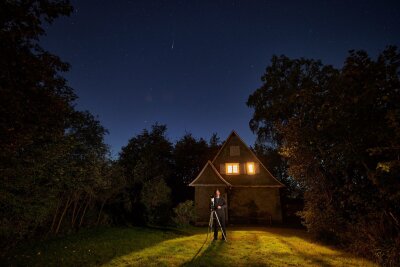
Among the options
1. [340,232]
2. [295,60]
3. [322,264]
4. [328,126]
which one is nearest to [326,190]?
[340,232]

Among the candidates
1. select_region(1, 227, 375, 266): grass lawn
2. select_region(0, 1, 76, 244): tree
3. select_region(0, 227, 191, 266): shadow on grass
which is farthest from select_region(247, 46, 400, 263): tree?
select_region(0, 1, 76, 244): tree

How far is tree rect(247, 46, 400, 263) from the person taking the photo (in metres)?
9.24

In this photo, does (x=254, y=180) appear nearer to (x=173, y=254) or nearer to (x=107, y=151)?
(x=107, y=151)

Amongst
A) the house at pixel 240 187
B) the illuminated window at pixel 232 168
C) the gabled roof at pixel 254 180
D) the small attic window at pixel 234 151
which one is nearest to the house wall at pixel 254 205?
the house at pixel 240 187

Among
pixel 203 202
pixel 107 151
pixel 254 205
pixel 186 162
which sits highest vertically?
pixel 186 162

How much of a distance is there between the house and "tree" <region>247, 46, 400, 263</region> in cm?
1133

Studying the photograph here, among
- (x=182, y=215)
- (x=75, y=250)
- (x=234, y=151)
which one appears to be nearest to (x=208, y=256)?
(x=75, y=250)

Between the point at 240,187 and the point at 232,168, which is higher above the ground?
the point at 232,168

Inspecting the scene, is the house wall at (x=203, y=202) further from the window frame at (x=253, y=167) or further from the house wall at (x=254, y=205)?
the window frame at (x=253, y=167)

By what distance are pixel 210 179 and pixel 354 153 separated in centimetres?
1620

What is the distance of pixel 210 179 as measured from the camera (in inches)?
1011

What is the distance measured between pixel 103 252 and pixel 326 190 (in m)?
11.0

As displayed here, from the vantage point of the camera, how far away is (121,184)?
19625 millimetres

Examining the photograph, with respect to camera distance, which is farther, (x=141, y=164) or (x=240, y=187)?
(x=240, y=187)
